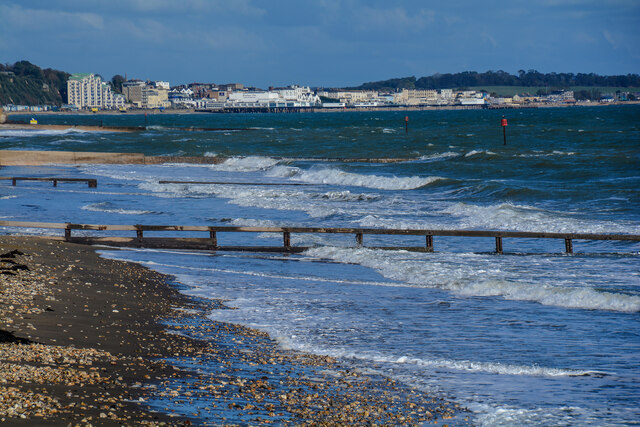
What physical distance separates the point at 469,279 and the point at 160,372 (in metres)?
7.76

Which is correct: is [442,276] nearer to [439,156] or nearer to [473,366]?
[473,366]

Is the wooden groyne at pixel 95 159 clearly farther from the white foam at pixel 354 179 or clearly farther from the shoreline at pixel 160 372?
the shoreline at pixel 160 372

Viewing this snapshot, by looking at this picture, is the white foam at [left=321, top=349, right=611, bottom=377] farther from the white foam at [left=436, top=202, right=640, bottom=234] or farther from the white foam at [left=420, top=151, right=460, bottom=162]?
the white foam at [left=420, top=151, right=460, bottom=162]

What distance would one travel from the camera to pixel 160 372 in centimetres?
827

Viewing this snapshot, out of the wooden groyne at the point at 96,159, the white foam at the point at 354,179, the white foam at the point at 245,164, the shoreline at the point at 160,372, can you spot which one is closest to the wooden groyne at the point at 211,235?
the shoreline at the point at 160,372

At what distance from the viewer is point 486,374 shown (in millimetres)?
8836

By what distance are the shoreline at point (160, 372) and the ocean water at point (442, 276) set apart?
1.87ft

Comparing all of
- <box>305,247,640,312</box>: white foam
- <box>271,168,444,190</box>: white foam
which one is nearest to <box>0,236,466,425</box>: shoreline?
<box>305,247,640,312</box>: white foam

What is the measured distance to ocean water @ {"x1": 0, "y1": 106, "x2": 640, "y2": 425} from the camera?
8.77m

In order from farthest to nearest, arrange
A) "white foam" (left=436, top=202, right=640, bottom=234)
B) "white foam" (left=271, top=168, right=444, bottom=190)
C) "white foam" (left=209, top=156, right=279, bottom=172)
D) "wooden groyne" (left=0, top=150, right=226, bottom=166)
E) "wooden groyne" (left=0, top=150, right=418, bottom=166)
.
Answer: "wooden groyne" (left=0, top=150, right=226, bottom=166), "wooden groyne" (left=0, top=150, right=418, bottom=166), "white foam" (left=209, top=156, right=279, bottom=172), "white foam" (left=271, top=168, right=444, bottom=190), "white foam" (left=436, top=202, right=640, bottom=234)

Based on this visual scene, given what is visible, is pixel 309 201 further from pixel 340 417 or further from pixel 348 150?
pixel 348 150

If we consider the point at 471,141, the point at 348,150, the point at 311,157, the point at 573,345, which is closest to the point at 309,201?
the point at 573,345

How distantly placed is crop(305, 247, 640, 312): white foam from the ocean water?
4 centimetres

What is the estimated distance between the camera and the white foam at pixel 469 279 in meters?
12.6
